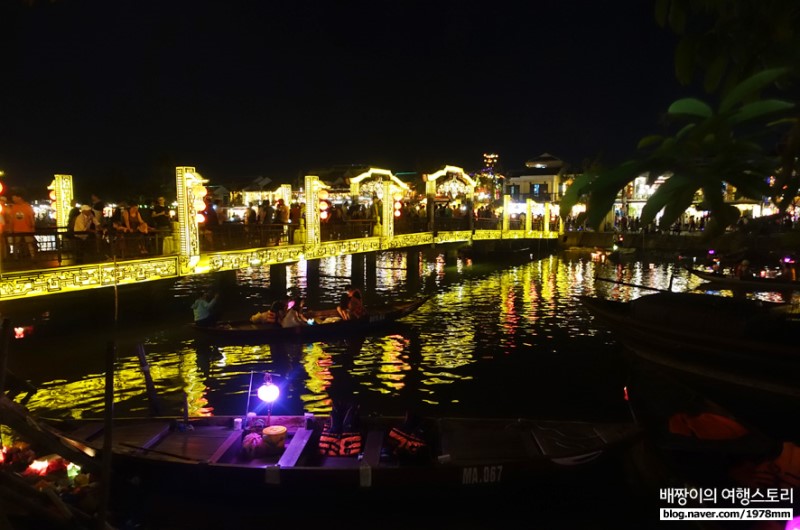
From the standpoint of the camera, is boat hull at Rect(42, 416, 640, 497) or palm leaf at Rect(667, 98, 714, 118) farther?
boat hull at Rect(42, 416, 640, 497)

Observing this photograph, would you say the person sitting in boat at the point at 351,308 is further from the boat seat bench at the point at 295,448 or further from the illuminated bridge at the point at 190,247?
the boat seat bench at the point at 295,448

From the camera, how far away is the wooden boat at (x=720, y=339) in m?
11.7

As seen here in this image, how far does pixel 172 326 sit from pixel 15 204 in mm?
6576

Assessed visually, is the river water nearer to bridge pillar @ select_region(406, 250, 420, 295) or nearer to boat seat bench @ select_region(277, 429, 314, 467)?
boat seat bench @ select_region(277, 429, 314, 467)

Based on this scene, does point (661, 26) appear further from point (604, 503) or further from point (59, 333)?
point (59, 333)

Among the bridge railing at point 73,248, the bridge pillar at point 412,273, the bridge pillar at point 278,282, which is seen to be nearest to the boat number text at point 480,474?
the bridge railing at point 73,248

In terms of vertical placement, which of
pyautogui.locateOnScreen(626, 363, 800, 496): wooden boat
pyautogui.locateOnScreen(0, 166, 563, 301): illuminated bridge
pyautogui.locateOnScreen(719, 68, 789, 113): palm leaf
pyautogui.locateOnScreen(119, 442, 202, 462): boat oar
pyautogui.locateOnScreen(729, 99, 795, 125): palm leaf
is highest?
pyautogui.locateOnScreen(719, 68, 789, 113): palm leaf

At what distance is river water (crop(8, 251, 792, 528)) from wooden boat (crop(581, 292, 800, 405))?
4.67ft

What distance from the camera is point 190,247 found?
18938 millimetres

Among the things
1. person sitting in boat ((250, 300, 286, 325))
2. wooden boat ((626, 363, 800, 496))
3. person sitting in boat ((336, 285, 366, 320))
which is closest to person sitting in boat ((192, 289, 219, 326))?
person sitting in boat ((250, 300, 286, 325))

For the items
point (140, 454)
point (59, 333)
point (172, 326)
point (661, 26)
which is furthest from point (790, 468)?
point (59, 333)

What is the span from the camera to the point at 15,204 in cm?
1648

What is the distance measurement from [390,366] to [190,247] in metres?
8.28

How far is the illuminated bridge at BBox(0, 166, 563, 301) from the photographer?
51.2 ft
